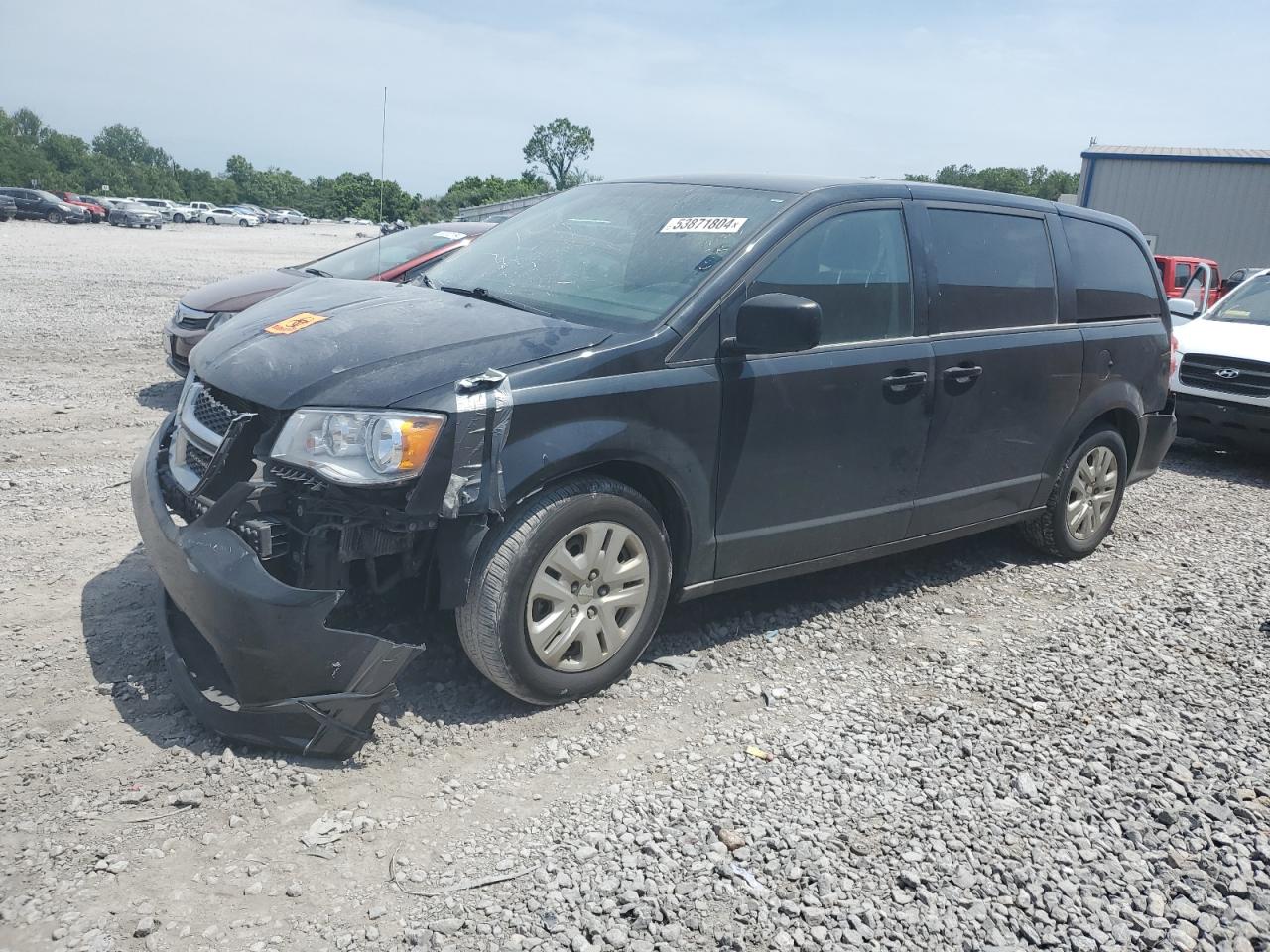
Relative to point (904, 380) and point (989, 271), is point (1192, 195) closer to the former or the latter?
point (989, 271)

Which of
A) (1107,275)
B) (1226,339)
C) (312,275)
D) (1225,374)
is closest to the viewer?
(1107,275)

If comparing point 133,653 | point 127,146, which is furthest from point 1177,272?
point 127,146

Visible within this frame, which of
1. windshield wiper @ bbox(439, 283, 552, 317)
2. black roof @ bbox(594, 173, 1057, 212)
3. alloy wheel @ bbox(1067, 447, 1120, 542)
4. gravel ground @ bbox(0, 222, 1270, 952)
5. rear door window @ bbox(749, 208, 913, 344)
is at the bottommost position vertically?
gravel ground @ bbox(0, 222, 1270, 952)

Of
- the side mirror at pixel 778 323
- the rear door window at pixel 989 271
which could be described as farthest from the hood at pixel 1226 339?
the side mirror at pixel 778 323

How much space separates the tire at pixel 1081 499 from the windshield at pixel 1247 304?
463 centimetres

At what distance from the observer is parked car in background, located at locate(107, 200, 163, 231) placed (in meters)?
52.6

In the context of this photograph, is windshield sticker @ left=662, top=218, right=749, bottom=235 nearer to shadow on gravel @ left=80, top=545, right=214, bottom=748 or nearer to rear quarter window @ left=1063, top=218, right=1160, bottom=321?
rear quarter window @ left=1063, top=218, right=1160, bottom=321

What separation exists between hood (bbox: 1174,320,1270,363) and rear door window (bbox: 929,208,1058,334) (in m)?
4.33

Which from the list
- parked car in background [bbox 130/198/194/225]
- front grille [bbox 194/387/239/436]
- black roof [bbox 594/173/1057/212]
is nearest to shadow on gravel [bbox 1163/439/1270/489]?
black roof [bbox 594/173/1057/212]

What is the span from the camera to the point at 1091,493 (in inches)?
223

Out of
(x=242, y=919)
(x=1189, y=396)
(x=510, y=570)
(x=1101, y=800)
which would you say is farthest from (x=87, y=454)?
(x=1189, y=396)

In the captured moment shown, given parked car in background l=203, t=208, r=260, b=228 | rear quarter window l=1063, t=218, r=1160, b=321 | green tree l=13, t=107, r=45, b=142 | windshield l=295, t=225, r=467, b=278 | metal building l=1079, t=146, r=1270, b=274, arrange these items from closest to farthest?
rear quarter window l=1063, t=218, r=1160, b=321 → windshield l=295, t=225, r=467, b=278 → metal building l=1079, t=146, r=1270, b=274 → parked car in background l=203, t=208, r=260, b=228 → green tree l=13, t=107, r=45, b=142

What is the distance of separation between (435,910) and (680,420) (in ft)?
6.03

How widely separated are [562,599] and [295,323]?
1.42 meters
